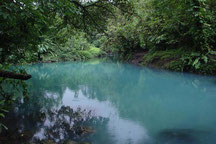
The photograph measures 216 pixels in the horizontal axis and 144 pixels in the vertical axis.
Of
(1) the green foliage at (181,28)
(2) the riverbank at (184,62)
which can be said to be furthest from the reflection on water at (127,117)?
(1) the green foliage at (181,28)

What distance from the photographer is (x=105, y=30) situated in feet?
27.0

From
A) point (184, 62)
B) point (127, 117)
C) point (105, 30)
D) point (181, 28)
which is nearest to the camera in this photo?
point (127, 117)

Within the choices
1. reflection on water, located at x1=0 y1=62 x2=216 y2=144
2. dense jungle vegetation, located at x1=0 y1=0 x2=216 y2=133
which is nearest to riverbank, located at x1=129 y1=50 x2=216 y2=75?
dense jungle vegetation, located at x1=0 y1=0 x2=216 y2=133

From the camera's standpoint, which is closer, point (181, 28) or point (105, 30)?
point (105, 30)

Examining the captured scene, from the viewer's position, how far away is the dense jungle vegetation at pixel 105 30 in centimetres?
309

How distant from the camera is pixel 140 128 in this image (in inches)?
161

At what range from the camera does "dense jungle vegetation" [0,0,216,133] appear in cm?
→ 309

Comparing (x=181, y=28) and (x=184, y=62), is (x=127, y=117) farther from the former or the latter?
(x=181, y=28)

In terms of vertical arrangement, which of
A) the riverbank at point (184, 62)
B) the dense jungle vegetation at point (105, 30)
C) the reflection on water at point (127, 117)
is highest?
the dense jungle vegetation at point (105, 30)

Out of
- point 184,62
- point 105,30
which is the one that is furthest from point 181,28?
point 105,30

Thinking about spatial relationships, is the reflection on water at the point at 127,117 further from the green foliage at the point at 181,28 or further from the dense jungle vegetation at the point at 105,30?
the green foliage at the point at 181,28

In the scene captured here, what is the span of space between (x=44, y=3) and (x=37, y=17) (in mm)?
377

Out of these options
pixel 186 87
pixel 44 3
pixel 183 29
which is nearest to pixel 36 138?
pixel 44 3

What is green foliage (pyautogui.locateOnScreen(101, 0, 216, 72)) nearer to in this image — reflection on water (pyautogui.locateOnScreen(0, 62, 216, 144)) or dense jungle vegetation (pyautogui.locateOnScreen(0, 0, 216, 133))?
dense jungle vegetation (pyautogui.locateOnScreen(0, 0, 216, 133))
